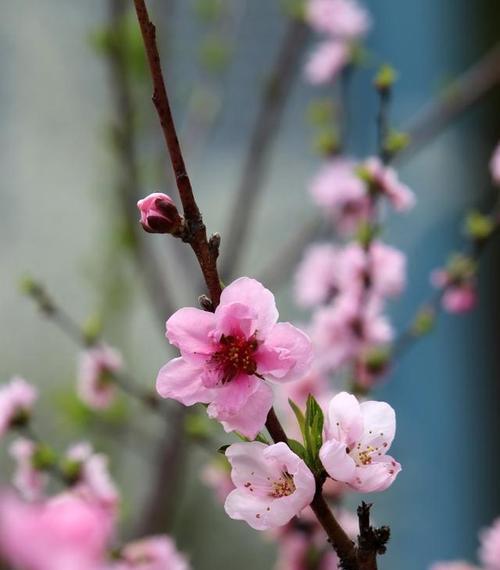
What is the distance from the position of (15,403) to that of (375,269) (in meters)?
0.44

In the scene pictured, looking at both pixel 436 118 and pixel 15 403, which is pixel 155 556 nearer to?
pixel 15 403

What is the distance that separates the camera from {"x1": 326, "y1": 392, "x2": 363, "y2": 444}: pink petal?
372mm

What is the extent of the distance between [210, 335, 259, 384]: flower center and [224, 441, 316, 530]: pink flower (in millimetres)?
40

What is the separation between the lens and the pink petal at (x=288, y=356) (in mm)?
375

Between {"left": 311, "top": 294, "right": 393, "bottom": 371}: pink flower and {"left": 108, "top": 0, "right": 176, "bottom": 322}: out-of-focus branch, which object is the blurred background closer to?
{"left": 108, "top": 0, "right": 176, "bottom": 322}: out-of-focus branch

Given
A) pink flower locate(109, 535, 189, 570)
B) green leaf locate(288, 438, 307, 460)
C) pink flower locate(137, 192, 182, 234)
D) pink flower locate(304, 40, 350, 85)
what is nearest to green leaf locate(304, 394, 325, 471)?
green leaf locate(288, 438, 307, 460)

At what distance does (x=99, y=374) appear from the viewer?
1011 millimetres

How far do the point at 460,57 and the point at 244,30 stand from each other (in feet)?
1.99

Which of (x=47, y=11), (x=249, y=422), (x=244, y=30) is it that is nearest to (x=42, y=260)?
(x=47, y=11)

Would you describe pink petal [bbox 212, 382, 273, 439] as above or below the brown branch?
below

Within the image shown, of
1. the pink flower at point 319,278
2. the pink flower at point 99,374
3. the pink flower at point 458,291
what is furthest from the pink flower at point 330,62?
the pink flower at point 99,374

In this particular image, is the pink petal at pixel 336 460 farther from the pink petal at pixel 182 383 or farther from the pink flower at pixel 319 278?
the pink flower at pixel 319 278

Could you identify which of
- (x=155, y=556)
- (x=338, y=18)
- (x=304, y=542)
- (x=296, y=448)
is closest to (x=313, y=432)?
(x=296, y=448)

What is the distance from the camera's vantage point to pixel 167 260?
78.5 inches
